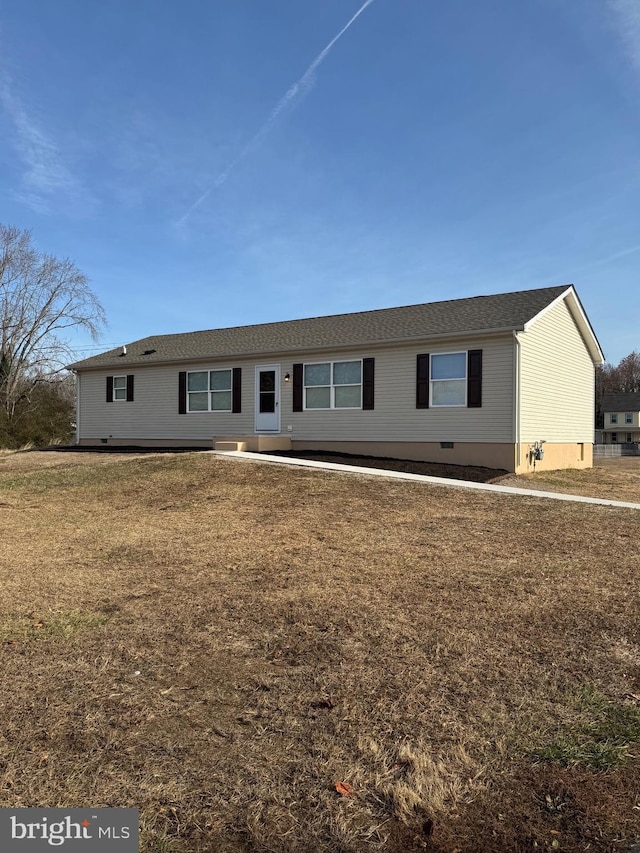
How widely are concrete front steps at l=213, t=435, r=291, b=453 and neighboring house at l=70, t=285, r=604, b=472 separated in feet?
0.14

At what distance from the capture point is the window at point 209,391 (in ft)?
58.3

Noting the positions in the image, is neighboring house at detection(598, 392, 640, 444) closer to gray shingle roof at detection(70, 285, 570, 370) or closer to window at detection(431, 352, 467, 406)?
gray shingle roof at detection(70, 285, 570, 370)

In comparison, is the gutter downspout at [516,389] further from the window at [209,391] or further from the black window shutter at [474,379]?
the window at [209,391]

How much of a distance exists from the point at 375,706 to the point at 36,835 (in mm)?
1664

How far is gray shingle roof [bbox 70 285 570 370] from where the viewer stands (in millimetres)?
14420

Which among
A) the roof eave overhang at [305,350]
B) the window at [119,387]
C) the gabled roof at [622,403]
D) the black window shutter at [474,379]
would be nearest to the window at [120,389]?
the window at [119,387]

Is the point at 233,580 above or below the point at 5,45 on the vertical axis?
below

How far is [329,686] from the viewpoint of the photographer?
10.7ft

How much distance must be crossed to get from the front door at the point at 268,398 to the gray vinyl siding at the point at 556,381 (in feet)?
23.1

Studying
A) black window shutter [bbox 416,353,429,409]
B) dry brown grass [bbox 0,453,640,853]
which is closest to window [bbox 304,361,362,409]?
black window shutter [bbox 416,353,429,409]

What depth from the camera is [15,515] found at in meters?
8.50

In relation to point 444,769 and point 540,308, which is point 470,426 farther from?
point 444,769

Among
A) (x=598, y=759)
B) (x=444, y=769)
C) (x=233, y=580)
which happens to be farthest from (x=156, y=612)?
(x=598, y=759)

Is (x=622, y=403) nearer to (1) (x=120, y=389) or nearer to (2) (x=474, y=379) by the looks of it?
(2) (x=474, y=379)
